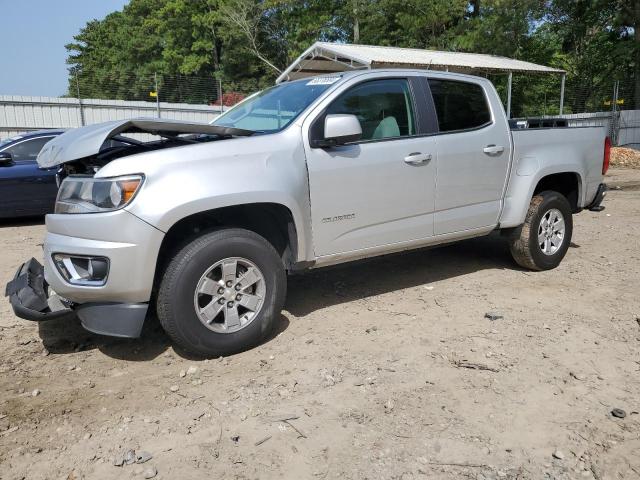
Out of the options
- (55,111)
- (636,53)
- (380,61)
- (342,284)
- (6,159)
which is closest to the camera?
(342,284)

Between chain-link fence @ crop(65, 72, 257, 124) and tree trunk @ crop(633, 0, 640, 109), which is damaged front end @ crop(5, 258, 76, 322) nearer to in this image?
chain-link fence @ crop(65, 72, 257, 124)

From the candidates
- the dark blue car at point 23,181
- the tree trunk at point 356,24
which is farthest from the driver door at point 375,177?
the tree trunk at point 356,24

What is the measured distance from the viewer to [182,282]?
3.28 m

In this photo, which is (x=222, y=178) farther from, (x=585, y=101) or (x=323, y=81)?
(x=585, y=101)

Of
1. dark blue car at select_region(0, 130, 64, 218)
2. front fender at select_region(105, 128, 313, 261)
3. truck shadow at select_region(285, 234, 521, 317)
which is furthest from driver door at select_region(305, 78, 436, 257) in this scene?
dark blue car at select_region(0, 130, 64, 218)

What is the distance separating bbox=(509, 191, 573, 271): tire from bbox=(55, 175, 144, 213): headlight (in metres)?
3.65

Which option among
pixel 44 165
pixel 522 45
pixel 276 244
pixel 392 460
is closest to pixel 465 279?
pixel 276 244

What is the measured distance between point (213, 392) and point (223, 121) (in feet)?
8.22

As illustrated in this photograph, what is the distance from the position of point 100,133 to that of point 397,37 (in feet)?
104

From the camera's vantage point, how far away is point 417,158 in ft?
13.9

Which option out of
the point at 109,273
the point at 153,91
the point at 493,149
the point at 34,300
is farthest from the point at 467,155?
the point at 153,91

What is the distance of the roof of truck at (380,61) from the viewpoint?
16875 millimetres

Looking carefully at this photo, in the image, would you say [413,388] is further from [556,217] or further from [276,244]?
[556,217]

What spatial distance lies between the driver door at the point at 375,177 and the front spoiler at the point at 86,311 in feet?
4.34
